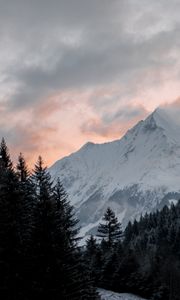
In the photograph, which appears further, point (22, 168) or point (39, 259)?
point (22, 168)

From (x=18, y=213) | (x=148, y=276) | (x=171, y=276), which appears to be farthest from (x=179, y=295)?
(x=18, y=213)

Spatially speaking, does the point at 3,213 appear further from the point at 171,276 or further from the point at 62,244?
the point at 171,276

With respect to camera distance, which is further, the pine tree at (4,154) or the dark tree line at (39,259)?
the pine tree at (4,154)

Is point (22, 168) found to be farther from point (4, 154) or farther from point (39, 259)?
point (39, 259)

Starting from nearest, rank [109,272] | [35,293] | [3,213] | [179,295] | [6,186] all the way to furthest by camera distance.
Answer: [35,293] < [3,213] < [6,186] < [109,272] < [179,295]

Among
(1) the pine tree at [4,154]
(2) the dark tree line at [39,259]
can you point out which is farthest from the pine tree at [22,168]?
(2) the dark tree line at [39,259]

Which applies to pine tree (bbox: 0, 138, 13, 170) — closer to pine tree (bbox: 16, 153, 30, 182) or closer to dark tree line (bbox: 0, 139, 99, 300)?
pine tree (bbox: 16, 153, 30, 182)

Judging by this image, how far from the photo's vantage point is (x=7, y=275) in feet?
118

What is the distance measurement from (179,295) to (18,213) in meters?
54.1

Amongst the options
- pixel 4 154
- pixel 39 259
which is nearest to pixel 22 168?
pixel 4 154

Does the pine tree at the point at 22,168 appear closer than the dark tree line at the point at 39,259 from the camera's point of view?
No

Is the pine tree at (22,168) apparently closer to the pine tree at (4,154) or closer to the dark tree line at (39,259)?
the pine tree at (4,154)

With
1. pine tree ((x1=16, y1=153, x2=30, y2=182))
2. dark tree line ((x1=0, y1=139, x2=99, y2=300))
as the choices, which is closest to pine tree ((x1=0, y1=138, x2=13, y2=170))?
pine tree ((x1=16, y1=153, x2=30, y2=182))

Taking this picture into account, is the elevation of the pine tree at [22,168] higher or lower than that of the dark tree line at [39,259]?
higher
